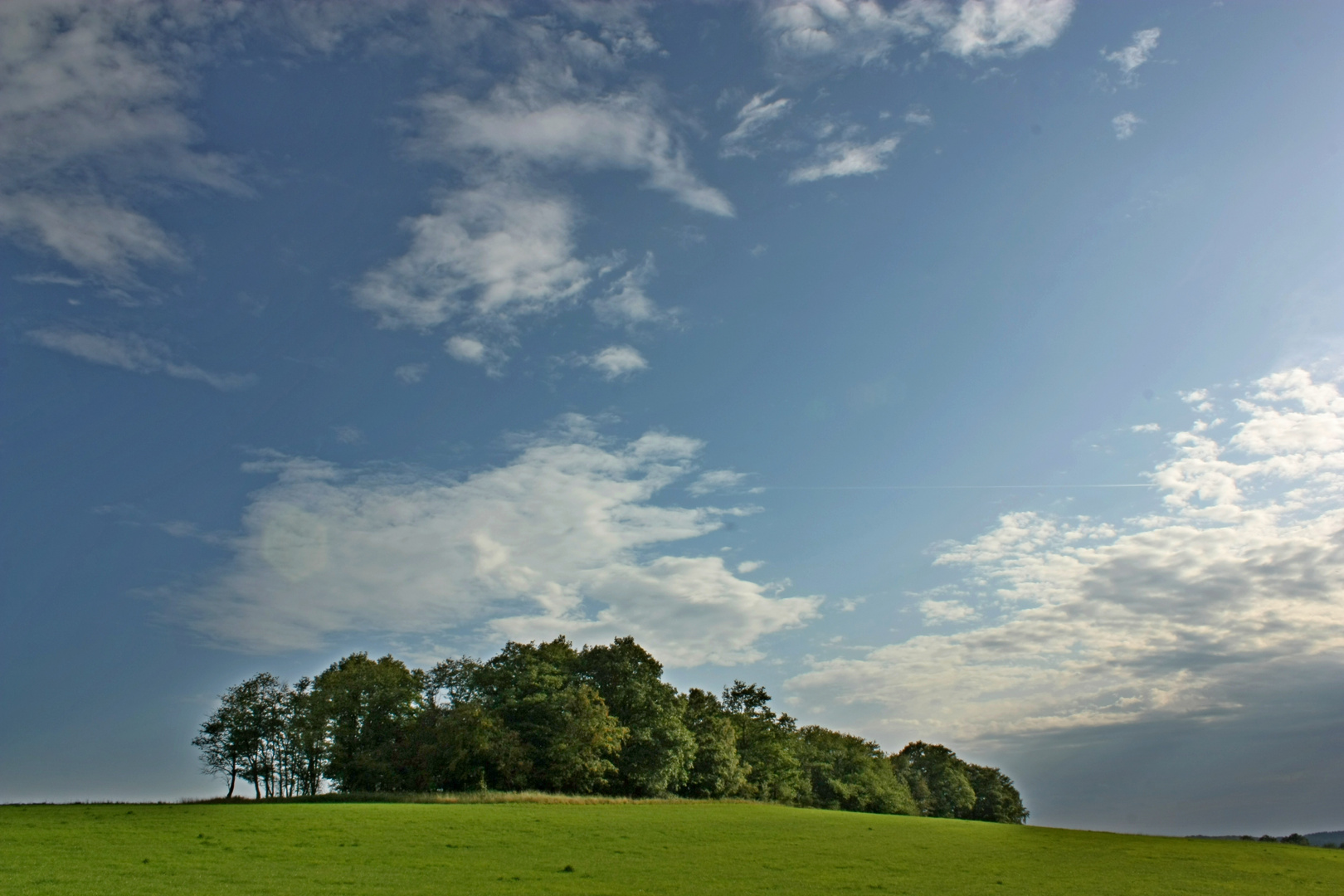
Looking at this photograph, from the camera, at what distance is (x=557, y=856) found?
32750 millimetres

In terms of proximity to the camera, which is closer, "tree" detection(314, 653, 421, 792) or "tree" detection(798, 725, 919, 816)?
"tree" detection(314, 653, 421, 792)

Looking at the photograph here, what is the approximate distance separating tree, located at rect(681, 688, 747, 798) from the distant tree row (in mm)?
140

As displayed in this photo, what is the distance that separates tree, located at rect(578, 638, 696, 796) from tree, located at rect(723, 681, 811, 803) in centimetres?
1850

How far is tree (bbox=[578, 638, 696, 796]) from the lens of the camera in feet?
257

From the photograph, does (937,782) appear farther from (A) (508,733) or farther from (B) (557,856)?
(B) (557,856)

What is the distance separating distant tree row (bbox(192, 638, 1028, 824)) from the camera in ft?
232

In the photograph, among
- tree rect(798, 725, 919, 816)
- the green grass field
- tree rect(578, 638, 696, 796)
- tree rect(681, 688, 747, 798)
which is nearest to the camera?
the green grass field

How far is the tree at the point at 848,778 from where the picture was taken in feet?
385

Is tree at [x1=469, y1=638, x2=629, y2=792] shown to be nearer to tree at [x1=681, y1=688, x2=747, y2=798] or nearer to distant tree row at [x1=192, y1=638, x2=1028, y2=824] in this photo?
distant tree row at [x1=192, y1=638, x2=1028, y2=824]

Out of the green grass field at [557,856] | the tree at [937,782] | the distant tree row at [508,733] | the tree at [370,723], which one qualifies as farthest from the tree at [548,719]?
the tree at [937,782]

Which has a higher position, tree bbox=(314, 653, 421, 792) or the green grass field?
tree bbox=(314, 653, 421, 792)

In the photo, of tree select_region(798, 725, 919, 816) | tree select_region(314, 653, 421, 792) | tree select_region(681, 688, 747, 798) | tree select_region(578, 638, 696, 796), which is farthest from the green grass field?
tree select_region(798, 725, 919, 816)

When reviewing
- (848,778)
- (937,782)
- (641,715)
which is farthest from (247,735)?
(937,782)

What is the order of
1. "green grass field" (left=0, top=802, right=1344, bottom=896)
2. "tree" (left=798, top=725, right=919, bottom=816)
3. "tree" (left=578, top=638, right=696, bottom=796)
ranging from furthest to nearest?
"tree" (left=798, top=725, right=919, bottom=816), "tree" (left=578, top=638, right=696, bottom=796), "green grass field" (left=0, top=802, right=1344, bottom=896)
